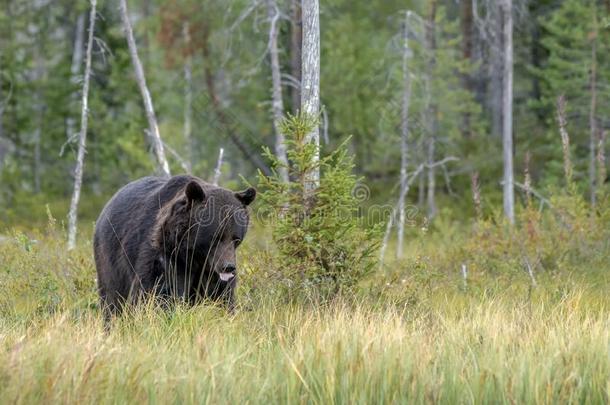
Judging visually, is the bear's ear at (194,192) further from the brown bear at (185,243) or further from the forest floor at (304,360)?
the forest floor at (304,360)

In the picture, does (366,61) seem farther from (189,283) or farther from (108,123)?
(189,283)

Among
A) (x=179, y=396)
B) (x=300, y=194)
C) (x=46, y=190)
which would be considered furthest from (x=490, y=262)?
(x=46, y=190)

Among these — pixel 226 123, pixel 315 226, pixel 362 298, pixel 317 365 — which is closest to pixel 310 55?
pixel 315 226

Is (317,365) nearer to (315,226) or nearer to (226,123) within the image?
(315,226)

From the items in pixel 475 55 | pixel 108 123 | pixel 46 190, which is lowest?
pixel 46 190

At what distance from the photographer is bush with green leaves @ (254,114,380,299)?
846 cm

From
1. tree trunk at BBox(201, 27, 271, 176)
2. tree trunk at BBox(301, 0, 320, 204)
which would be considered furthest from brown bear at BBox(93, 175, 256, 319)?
tree trunk at BBox(201, 27, 271, 176)

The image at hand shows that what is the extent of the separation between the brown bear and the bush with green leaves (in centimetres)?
64

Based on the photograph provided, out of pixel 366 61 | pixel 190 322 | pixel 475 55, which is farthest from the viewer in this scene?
pixel 475 55

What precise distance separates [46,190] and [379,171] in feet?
37.3

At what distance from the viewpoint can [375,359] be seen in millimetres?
5688

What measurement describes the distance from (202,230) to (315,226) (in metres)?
1.34

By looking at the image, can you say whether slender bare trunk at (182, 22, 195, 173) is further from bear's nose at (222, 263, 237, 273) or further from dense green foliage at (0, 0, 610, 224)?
bear's nose at (222, 263, 237, 273)

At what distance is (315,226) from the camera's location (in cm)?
858
